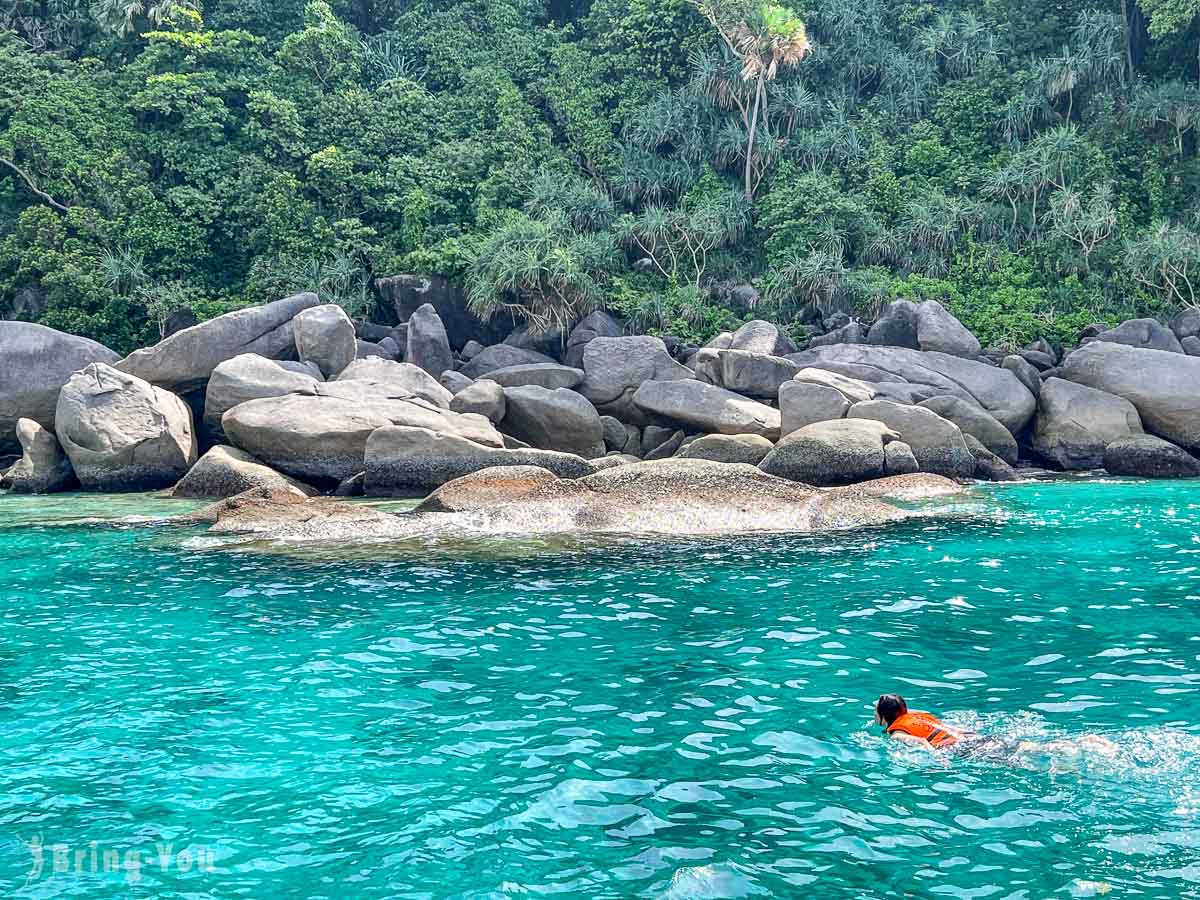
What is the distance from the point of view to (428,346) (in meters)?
23.4

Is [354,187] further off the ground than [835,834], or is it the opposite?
[354,187]

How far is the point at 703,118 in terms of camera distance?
3105cm

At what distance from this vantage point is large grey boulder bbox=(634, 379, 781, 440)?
60.8 feet

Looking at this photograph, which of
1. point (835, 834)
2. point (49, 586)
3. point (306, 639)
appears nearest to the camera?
point (835, 834)

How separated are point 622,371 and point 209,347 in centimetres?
826

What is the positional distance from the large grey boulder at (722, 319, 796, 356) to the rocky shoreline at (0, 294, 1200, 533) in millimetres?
49

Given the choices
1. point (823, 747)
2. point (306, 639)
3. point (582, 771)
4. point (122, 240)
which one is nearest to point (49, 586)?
point (306, 639)

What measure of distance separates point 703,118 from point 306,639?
2638cm

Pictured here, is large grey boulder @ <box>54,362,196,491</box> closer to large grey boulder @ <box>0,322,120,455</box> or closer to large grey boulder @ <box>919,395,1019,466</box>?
large grey boulder @ <box>0,322,120,455</box>

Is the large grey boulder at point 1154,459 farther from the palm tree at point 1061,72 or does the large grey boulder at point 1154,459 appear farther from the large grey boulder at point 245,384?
the palm tree at point 1061,72

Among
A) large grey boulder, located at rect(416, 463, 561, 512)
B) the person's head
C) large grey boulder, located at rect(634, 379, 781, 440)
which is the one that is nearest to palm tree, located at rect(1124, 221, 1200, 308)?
large grey boulder, located at rect(634, 379, 781, 440)

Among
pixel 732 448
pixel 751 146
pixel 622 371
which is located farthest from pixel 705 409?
pixel 751 146

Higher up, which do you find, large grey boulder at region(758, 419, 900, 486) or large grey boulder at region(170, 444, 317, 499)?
large grey boulder at region(170, 444, 317, 499)

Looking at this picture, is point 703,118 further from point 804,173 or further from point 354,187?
point 354,187
